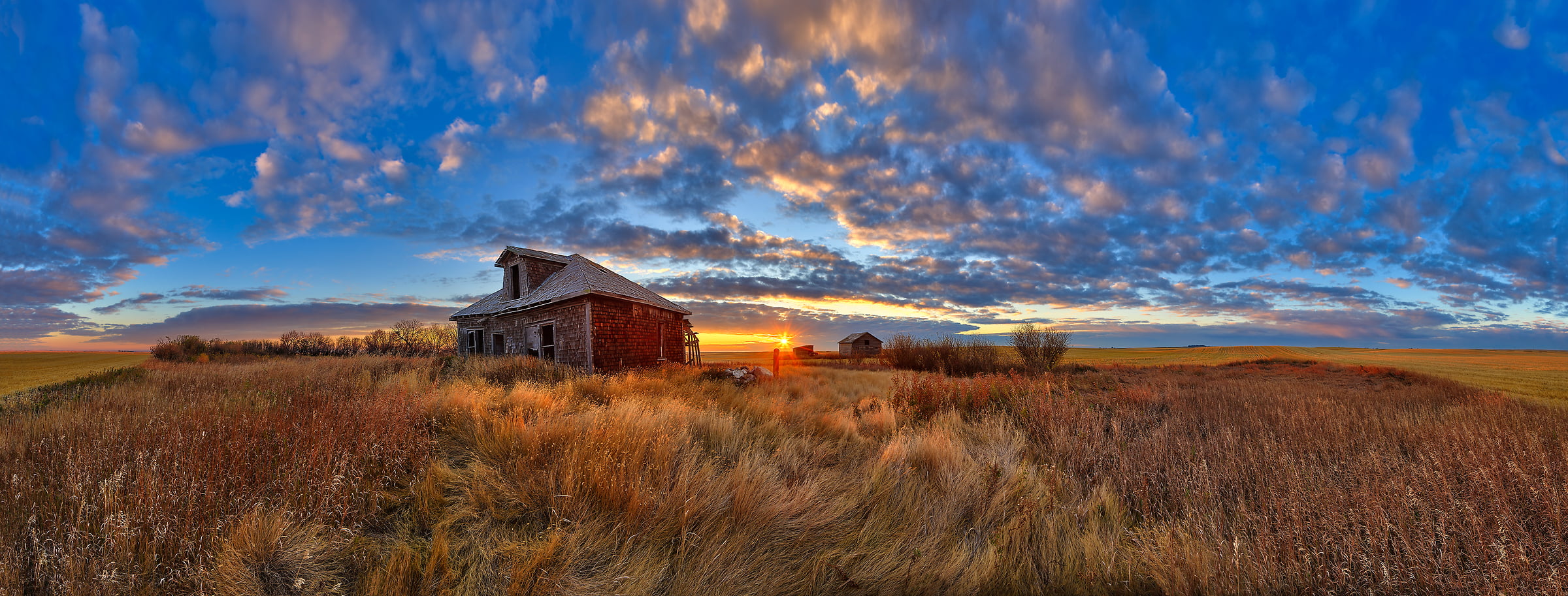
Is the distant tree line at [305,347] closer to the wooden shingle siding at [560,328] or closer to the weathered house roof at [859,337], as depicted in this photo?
the wooden shingle siding at [560,328]

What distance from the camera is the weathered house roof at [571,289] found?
639 inches

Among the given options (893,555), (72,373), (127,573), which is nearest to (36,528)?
(127,573)

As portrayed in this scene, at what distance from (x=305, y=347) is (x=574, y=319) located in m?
23.6

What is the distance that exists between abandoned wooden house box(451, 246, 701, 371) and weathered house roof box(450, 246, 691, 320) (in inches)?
2.0

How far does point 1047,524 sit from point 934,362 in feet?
67.2

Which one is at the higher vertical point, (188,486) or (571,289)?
(571,289)

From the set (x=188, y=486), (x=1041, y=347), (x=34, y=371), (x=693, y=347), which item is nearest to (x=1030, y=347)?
(x=1041, y=347)

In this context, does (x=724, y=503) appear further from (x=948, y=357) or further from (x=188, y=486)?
(x=948, y=357)

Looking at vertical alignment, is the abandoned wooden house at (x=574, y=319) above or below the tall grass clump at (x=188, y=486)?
above

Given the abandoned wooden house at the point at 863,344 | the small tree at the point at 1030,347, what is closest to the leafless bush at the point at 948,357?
the small tree at the point at 1030,347

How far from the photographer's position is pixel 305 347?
90.4ft

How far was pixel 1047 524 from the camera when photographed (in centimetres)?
411

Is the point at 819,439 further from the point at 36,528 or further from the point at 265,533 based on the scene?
the point at 36,528

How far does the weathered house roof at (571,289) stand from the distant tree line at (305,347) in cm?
333
